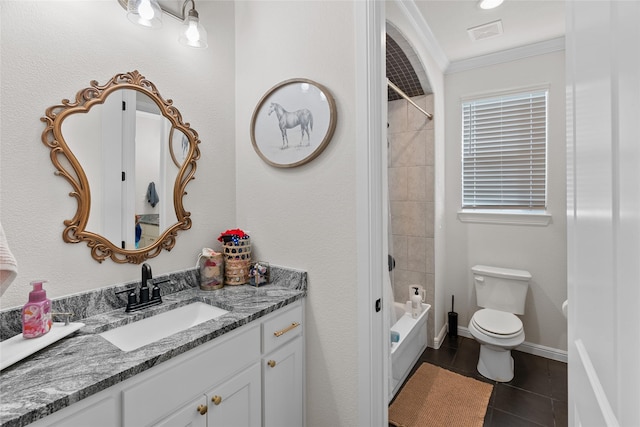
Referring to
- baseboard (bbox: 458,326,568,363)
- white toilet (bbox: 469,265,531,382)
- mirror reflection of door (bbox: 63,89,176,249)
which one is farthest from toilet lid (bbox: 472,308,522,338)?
mirror reflection of door (bbox: 63,89,176,249)

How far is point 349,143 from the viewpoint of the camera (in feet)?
4.53

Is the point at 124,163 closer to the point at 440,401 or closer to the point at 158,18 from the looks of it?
the point at 158,18

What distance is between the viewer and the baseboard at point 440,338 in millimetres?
2789

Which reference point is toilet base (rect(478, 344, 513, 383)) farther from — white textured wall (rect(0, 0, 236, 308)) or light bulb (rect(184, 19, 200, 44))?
light bulb (rect(184, 19, 200, 44))

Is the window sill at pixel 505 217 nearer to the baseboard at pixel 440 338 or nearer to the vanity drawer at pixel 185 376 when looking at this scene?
the baseboard at pixel 440 338

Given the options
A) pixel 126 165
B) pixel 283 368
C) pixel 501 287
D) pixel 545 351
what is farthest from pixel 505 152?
pixel 126 165

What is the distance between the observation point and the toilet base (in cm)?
232

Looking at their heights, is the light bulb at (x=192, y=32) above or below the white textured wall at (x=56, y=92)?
above

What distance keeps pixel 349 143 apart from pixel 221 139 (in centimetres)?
80

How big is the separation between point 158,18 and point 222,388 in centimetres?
150

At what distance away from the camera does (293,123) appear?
1544 millimetres

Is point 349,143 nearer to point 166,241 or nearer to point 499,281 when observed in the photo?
point 166,241

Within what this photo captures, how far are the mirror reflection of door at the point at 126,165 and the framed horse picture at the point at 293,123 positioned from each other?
0.47m

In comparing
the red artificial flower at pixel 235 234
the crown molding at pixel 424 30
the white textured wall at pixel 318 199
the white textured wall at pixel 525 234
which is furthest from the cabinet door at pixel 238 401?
the white textured wall at pixel 525 234
